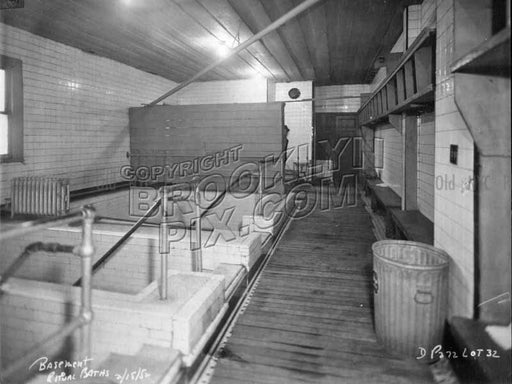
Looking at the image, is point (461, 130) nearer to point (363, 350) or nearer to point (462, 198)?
point (462, 198)

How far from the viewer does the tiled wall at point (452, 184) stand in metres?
2.59

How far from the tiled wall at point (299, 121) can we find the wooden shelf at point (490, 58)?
9.24 meters

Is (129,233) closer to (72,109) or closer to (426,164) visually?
(426,164)

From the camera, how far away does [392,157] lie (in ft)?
25.4

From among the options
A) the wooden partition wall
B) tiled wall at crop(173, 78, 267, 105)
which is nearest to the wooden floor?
the wooden partition wall

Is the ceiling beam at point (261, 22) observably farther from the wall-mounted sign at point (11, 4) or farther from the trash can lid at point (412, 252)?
the trash can lid at point (412, 252)

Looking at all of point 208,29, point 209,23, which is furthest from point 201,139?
point 209,23

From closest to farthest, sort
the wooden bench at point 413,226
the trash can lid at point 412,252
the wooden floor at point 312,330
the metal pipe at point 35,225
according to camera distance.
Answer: the metal pipe at point 35,225, the wooden floor at point 312,330, the trash can lid at point 412,252, the wooden bench at point 413,226

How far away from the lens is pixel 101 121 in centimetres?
746

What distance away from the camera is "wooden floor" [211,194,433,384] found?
256cm

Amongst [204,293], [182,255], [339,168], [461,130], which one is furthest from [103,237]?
[339,168]

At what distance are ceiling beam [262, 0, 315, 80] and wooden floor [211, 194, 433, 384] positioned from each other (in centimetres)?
361

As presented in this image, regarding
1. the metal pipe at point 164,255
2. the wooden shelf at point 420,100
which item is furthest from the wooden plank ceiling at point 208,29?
the metal pipe at point 164,255

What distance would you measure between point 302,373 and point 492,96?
2.33 metres
